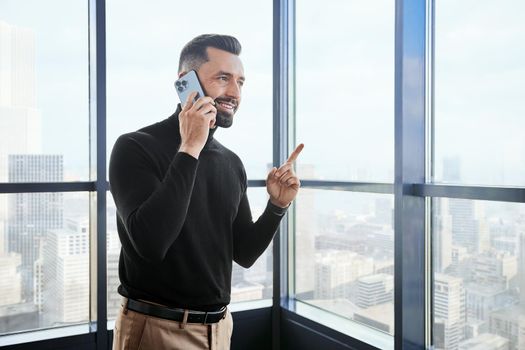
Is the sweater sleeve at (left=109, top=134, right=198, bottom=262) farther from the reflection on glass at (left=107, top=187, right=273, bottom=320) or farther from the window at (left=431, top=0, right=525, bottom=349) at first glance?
the reflection on glass at (left=107, top=187, right=273, bottom=320)

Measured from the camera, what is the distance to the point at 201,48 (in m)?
1.56

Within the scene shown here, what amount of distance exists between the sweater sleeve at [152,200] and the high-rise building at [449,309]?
4.26ft

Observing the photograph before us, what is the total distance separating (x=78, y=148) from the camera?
2.45 m

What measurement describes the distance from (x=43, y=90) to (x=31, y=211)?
23.4 inches

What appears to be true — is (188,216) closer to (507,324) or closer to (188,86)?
(188,86)

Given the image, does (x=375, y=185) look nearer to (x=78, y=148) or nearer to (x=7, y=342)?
(x=78, y=148)

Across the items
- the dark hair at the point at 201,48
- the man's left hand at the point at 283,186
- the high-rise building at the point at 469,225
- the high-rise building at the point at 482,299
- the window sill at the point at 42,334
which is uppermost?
the dark hair at the point at 201,48

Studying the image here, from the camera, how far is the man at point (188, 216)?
4.16 feet

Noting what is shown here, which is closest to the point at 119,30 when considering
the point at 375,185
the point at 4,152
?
the point at 4,152

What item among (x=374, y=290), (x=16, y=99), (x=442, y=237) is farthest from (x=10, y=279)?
(x=442, y=237)

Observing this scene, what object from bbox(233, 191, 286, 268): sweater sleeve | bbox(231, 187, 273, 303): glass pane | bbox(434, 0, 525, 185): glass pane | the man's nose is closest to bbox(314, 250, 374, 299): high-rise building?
bbox(231, 187, 273, 303): glass pane

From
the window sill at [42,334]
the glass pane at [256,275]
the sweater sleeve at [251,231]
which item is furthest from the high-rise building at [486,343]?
the window sill at [42,334]

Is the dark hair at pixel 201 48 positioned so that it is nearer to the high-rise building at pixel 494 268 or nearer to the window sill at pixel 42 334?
the high-rise building at pixel 494 268

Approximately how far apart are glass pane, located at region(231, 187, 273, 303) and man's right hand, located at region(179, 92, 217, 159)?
1.44 m
